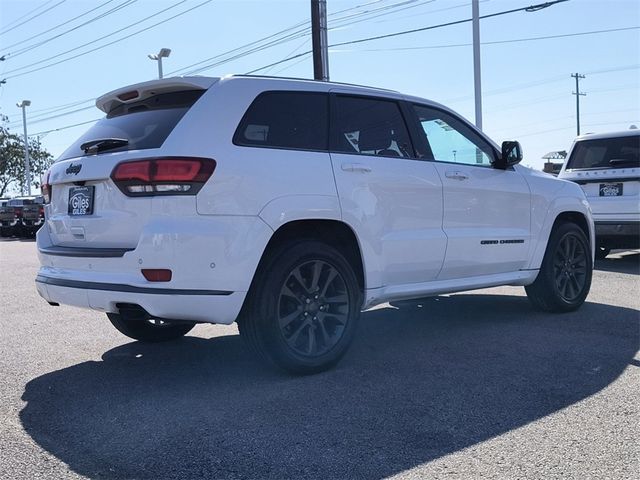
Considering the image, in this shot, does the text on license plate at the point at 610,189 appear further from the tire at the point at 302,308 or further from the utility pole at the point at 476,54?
the utility pole at the point at 476,54

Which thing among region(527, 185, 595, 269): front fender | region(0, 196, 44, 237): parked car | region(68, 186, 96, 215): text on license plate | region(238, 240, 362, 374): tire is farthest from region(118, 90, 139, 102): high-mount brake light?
region(0, 196, 44, 237): parked car

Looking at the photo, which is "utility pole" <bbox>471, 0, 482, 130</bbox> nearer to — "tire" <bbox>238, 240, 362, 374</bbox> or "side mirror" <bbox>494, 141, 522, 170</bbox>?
"side mirror" <bbox>494, 141, 522, 170</bbox>

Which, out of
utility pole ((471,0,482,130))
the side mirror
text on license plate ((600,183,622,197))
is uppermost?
utility pole ((471,0,482,130))

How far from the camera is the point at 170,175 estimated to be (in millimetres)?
3785

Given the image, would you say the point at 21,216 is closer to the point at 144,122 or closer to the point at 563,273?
the point at 144,122

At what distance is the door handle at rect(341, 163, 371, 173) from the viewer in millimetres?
4479

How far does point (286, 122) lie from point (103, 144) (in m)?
1.25

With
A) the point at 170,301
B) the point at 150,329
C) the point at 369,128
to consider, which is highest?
the point at 369,128

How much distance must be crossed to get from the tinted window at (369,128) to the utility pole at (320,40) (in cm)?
1236

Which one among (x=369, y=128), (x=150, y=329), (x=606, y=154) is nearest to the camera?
(x=369, y=128)

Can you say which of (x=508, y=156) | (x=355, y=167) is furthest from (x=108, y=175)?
(x=508, y=156)

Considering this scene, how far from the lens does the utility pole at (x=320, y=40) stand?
17.0 meters

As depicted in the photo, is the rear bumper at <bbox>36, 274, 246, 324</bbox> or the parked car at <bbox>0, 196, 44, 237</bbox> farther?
→ the parked car at <bbox>0, 196, 44, 237</bbox>

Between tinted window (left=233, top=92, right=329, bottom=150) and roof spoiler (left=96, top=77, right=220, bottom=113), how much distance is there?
1.22ft
